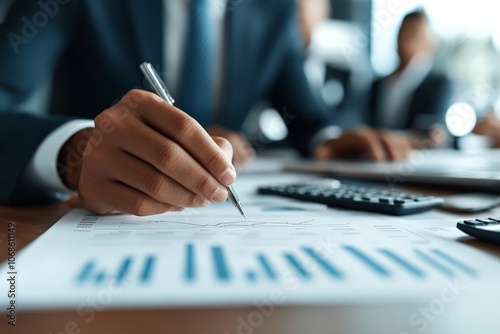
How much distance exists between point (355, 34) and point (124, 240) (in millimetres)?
3208

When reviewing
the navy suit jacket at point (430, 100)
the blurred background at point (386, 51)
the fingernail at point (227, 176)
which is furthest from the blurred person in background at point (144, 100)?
the navy suit jacket at point (430, 100)

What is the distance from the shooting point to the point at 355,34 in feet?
10.5

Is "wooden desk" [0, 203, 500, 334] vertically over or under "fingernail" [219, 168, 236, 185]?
under

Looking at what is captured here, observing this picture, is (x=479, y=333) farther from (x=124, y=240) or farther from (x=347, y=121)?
(x=347, y=121)

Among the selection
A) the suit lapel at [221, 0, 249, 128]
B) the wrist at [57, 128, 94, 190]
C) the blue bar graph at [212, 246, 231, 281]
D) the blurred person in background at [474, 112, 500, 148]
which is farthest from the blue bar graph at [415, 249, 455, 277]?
the blurred person in background at [474, 112, 500, 148]

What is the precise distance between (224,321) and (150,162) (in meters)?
0.19

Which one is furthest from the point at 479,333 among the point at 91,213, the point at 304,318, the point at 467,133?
the point at 467,133

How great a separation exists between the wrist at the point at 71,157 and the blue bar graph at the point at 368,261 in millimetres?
302

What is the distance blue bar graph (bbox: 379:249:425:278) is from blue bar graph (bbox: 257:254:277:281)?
7 cm

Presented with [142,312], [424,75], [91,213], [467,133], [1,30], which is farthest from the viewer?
[424,75]

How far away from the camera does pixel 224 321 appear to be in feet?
0.56

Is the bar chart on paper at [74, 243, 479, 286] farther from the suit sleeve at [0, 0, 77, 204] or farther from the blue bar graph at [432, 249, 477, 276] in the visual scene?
the suit sleeve at [0, 0, 77, 204]

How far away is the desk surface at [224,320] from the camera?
168mm

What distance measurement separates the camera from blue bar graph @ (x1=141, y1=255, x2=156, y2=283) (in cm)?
20
